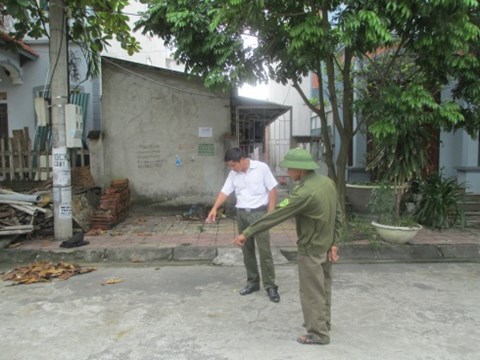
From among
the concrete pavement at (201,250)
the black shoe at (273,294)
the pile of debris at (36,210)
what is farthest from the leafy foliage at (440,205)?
the pile of debris at (36,210)

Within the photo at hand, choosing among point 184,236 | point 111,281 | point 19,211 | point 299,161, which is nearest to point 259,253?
point 299,161

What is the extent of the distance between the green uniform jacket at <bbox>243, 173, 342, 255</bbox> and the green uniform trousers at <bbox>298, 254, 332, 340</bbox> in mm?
90

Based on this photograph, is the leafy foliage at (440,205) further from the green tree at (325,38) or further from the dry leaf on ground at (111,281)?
the dry leaf on ground at (111,281)

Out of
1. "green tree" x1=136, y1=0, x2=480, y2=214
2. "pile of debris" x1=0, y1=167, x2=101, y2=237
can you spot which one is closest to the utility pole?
"pile of debris" x1=0, y1=167, x2=101, y2=237

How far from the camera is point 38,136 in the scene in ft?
35.6

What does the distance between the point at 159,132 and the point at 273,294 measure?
5.90m

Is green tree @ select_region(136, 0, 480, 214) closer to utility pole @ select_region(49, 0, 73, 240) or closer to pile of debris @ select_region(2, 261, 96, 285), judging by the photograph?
utility pole @ select_region(49, 0, 73, 240)

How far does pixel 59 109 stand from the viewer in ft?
24.3

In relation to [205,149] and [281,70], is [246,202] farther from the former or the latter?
[205,149]

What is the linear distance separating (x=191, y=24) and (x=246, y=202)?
3.97m

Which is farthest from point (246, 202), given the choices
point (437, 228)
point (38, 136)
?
point (38, 136)

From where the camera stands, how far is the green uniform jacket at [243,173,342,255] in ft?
12.1

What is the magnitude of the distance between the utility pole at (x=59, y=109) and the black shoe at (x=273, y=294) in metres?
4.06

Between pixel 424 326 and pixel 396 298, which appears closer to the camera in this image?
pixel 424 326
